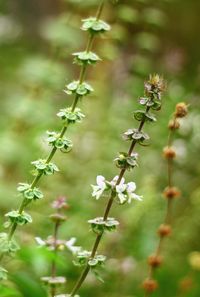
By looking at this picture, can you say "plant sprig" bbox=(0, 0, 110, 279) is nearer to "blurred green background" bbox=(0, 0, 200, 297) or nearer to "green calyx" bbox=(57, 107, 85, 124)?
"green calyx" bbox=(57, 107, 85, 124)

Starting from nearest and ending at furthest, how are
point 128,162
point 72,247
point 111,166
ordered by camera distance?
1. point 128,162
2. point 72,247
3. point 111,166

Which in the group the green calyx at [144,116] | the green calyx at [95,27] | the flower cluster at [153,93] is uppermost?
the green calyx at [95,27]

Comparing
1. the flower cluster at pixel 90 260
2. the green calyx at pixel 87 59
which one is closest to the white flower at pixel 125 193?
the flower cluster at pixel 90 260

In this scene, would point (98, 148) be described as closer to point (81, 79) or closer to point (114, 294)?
point (114, 294)

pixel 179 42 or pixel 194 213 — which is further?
pixel 179 42

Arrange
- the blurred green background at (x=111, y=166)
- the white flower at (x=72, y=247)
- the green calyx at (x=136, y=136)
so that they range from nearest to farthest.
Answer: the green calyx at (x=136, y=136) → the white flower at (x=72, y=247) → the blurred green background at (x=111, y=166)

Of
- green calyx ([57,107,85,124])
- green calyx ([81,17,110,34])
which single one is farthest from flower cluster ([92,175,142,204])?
green calyx ([81,17,110,34])

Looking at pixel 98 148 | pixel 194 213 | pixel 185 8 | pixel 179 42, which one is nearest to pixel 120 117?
pixel 98 148

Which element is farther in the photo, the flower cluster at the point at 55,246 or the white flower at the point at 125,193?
the flower cluster at the point at 55,246

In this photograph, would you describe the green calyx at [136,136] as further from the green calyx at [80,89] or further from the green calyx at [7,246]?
the green calyx at [7,246]

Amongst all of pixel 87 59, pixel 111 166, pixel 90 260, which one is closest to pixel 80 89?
pixel 87 59

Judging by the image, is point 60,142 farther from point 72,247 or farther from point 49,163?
point 72,247
